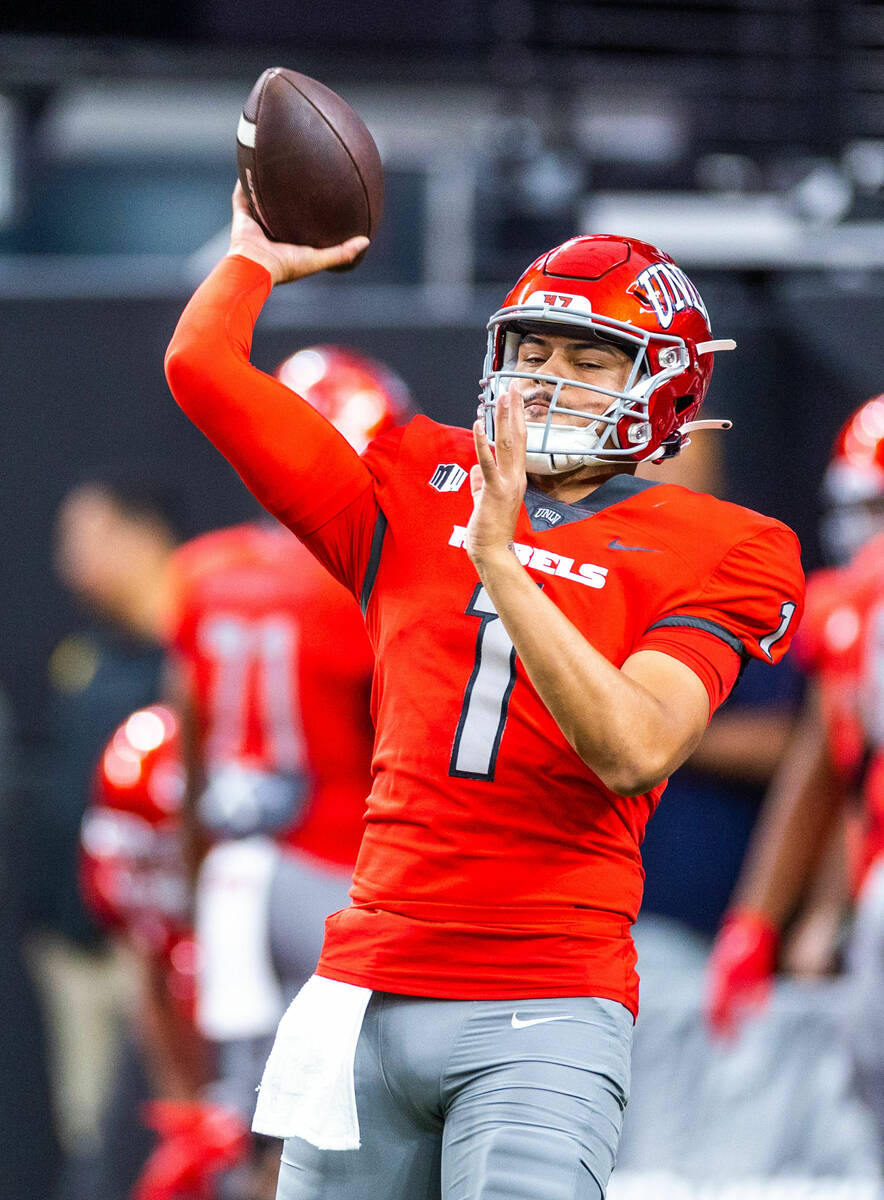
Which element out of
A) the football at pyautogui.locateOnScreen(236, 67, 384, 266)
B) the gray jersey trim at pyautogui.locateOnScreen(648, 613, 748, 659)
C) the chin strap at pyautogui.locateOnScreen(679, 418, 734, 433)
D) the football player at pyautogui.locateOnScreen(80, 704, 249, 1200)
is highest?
the football at pyautogui.locateOnScreen(236, 67, 384, 266)

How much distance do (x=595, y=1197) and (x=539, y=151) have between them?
5.33 m

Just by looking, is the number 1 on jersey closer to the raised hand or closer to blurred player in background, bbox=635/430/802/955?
the raised hand

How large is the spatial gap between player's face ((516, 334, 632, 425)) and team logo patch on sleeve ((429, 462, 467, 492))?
114 millimetres

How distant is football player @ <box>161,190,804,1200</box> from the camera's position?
6.28ft

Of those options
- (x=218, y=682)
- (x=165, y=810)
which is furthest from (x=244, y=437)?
(x=165, y=810)

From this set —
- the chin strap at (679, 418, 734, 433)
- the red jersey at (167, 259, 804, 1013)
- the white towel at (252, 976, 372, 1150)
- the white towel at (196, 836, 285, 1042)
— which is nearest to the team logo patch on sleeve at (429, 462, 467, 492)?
the red jersey at (167, 259, 804, 1013)

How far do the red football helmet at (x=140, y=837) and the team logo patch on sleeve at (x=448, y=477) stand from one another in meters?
2.78

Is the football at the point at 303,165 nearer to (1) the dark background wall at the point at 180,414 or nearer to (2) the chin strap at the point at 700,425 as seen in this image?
(2) the chin strap at the point at 700,425

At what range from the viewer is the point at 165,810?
490cm

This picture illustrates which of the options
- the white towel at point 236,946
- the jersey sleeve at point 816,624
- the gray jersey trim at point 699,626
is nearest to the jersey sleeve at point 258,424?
the gray jersey trim at point 699,626

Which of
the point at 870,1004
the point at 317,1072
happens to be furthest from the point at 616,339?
the point at 870,1004

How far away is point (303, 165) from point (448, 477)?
51 cm

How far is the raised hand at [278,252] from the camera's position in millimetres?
2303

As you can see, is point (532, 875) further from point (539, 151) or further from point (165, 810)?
point (539, 151)
